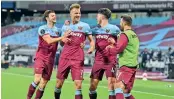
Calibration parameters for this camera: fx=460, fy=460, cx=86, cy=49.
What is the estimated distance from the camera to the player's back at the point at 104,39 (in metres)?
10.5

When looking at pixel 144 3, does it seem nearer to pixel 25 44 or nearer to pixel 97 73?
pixel 25 44

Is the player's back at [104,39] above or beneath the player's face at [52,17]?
beneath

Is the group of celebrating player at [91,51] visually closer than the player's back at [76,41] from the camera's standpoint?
Yes

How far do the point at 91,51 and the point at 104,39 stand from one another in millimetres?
559

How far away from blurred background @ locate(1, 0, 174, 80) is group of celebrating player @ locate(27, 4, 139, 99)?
16716mm

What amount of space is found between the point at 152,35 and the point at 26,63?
1050 cm

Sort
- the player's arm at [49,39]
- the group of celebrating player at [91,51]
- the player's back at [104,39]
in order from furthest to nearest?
1. the player's back at [104,39]
2. the player's arm at [49,39]
3. the group of celebrating player at [91,51]

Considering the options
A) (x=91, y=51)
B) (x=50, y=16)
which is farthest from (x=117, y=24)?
(x=91, y=51)

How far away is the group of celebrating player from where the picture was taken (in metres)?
9.76

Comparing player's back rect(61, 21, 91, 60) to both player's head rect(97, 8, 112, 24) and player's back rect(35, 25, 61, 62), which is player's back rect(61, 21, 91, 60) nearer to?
player's head rect(97, 8, 112, 24)

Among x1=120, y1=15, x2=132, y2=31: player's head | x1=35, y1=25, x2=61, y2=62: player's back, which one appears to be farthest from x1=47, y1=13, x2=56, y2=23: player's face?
x1=120, y1=15, x2=132, y2=31: player's head

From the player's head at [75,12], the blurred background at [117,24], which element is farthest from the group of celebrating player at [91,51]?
the blurred background at [117,24]

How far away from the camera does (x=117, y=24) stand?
40094 mm

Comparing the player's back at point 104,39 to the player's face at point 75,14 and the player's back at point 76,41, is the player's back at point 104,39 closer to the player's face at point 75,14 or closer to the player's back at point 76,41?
the player's back at point 76,41
